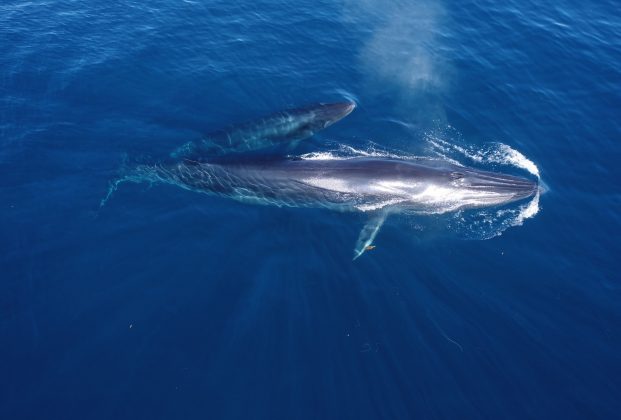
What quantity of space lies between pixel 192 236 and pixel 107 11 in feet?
100

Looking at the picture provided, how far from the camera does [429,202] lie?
26.4 m

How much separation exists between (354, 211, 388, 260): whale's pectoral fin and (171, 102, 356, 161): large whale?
9206mm

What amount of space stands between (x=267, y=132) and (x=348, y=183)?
803 cm

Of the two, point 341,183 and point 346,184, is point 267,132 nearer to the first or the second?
point 341,183

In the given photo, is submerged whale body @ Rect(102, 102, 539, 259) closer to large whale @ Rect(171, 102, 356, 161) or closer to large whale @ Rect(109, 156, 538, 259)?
large whale @ Rect(109, 156, 538, 259)

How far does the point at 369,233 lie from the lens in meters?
25.1

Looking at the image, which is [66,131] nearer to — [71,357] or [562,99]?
[71,357]

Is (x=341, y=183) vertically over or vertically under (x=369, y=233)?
over

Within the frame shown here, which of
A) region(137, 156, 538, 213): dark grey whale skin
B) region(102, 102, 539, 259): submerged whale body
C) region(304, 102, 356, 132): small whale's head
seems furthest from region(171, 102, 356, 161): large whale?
region(137, 156, 538, 213): dark grey whale skin

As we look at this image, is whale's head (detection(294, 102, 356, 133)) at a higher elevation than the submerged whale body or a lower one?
higher

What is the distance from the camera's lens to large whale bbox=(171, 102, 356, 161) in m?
29.7

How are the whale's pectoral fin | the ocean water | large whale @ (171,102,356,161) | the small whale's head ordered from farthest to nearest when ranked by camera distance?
1. the small whale's head
2. large whale @ (171,102,356,161)
3. the whale's pectoral fin
4. the ocean water

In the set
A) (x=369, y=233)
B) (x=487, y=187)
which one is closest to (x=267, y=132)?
(x=369, y=233)

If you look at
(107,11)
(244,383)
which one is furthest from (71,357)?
(107,11)
